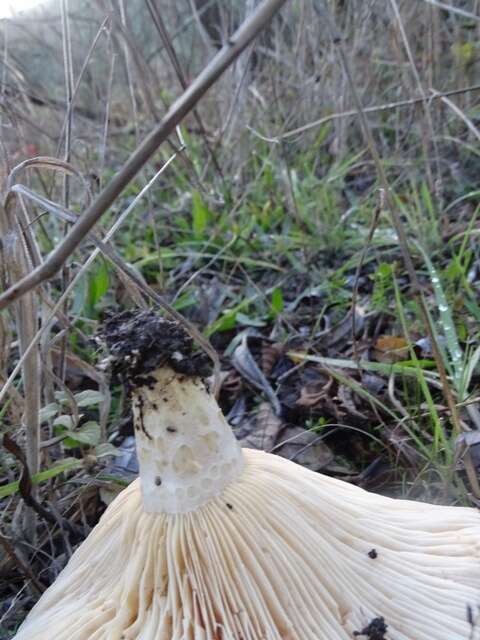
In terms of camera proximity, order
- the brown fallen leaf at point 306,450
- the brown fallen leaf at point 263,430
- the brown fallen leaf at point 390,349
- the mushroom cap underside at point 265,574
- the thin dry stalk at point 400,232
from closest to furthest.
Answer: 1. the mushroom cap underside at point 265,574
2. the thin dry stalk at point 400,232
3. the brown fallen leaf at point 306,450
4. the brown fallen leaf at point 263,430
5. the brown fallen leaf at point 390,349

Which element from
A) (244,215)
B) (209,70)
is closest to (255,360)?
(244,215)

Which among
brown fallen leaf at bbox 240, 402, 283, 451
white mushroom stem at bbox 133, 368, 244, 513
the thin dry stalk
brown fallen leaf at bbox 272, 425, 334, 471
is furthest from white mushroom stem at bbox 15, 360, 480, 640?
brown fallen leaf at bbox 240, 402, 283, 451

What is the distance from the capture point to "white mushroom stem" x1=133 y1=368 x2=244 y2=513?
3.48ft

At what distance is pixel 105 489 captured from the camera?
1.55 meters

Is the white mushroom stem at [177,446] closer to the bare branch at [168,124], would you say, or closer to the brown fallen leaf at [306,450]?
the bare branch at [168,124]

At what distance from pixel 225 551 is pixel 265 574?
7 cm

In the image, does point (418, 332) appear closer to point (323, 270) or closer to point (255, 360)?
point (255, 360)

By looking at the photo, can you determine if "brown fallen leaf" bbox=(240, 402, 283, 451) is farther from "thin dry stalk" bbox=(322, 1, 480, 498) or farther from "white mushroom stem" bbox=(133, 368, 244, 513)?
"white mushroom stem" bbox=(133, 368, 244, 513)

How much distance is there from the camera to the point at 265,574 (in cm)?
100

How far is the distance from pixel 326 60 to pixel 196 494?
2.82 m

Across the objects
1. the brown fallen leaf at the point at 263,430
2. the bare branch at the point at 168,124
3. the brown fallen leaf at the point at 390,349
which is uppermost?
the bare branch at the point at 168,124

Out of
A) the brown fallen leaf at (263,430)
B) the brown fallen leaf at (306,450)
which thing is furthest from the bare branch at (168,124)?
the brown fallen leaf at (263,430)

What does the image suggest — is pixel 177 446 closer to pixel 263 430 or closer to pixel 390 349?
pixel 263 430

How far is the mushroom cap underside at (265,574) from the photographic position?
0.97m
